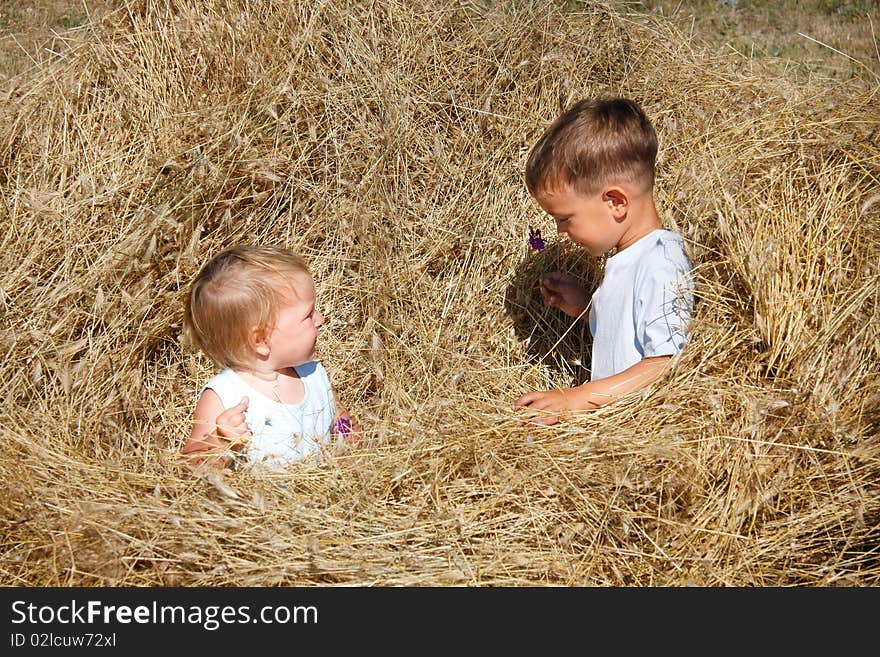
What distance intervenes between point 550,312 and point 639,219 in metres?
0.82

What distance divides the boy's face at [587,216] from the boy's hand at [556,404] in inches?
21.3

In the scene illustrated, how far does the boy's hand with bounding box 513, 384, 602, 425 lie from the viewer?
2.86 metres

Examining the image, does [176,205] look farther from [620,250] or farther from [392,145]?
[620,250]

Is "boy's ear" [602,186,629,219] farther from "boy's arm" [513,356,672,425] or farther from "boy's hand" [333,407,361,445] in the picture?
"boy's hand" [333,407,361,445]

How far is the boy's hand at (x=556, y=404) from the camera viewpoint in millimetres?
2855

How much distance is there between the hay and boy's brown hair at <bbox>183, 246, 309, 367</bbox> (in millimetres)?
437

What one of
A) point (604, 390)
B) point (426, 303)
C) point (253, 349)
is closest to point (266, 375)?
point (253, 349)

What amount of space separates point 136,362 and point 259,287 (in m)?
0.92

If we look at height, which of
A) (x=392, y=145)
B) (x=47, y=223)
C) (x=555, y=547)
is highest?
(x=392, y=145)

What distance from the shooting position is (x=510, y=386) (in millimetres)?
3576

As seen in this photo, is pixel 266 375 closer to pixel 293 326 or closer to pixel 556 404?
pixel 293 326

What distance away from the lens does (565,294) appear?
11.5 ft

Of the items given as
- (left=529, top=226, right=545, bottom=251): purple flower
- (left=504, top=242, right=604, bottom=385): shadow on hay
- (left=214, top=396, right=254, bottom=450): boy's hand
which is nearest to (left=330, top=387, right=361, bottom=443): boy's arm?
(left=214, top=396, right=254, bottom=450): boy's hand

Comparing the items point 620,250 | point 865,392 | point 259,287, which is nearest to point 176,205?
point 259,287
